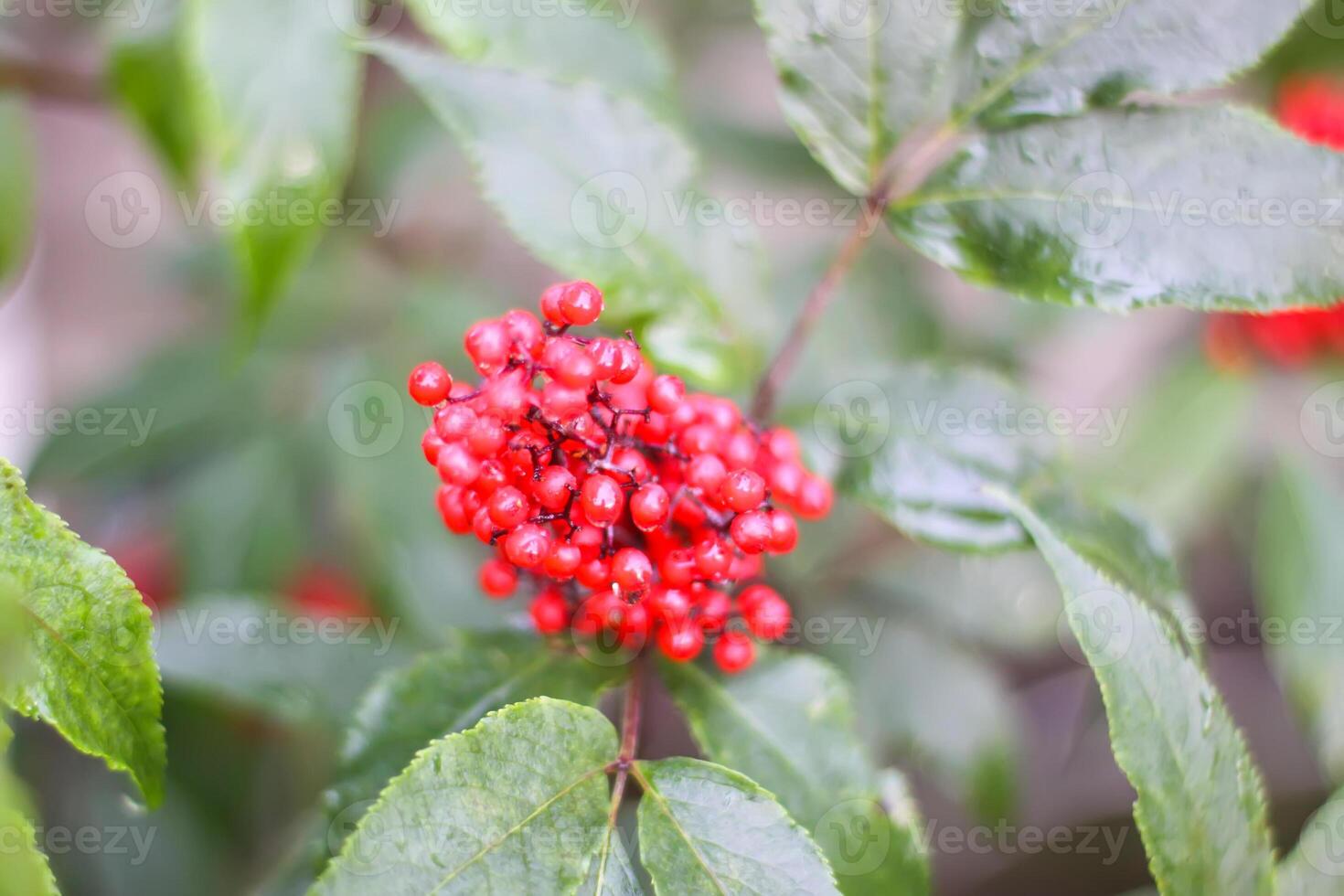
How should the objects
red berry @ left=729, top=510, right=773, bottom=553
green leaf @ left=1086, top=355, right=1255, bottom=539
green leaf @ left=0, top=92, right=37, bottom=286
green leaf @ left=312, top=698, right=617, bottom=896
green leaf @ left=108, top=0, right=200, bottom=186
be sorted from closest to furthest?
green leaf @ left=312, top=698, right=617, bottom=896
red berry @ left=729, top=510, right=773, bottom=553
green leaf @ left=108, top=0, right=200, bottom=186
green leaf @ left=0, top=92, right=37, bottom=286
green leaf @ left=1086, top=355, right=1255, bottom=539

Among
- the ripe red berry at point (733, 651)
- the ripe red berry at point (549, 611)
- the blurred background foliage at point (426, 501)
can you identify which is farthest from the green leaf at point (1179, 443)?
the ripe red berry at point (549, 611)

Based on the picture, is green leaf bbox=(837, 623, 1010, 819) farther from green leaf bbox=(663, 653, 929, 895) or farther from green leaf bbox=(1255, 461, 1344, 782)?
green leaf bbox=(663, 653, 929, 895)

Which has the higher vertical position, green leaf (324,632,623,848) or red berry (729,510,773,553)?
red berry (729,510,773,553)

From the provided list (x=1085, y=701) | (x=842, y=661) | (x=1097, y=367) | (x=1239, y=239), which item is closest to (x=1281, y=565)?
(x=1085, y=701)

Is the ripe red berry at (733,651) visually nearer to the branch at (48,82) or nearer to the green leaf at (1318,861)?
the green leaf at (1318,861)

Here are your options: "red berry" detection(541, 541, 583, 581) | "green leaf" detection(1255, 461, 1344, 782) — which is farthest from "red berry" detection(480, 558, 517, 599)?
"green leaf" detection(1255, 461, 1344, 782)

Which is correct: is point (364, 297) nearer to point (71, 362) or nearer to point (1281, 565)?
point (71, 362)

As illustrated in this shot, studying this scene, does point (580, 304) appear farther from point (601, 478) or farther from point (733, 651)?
point (733, 651)
